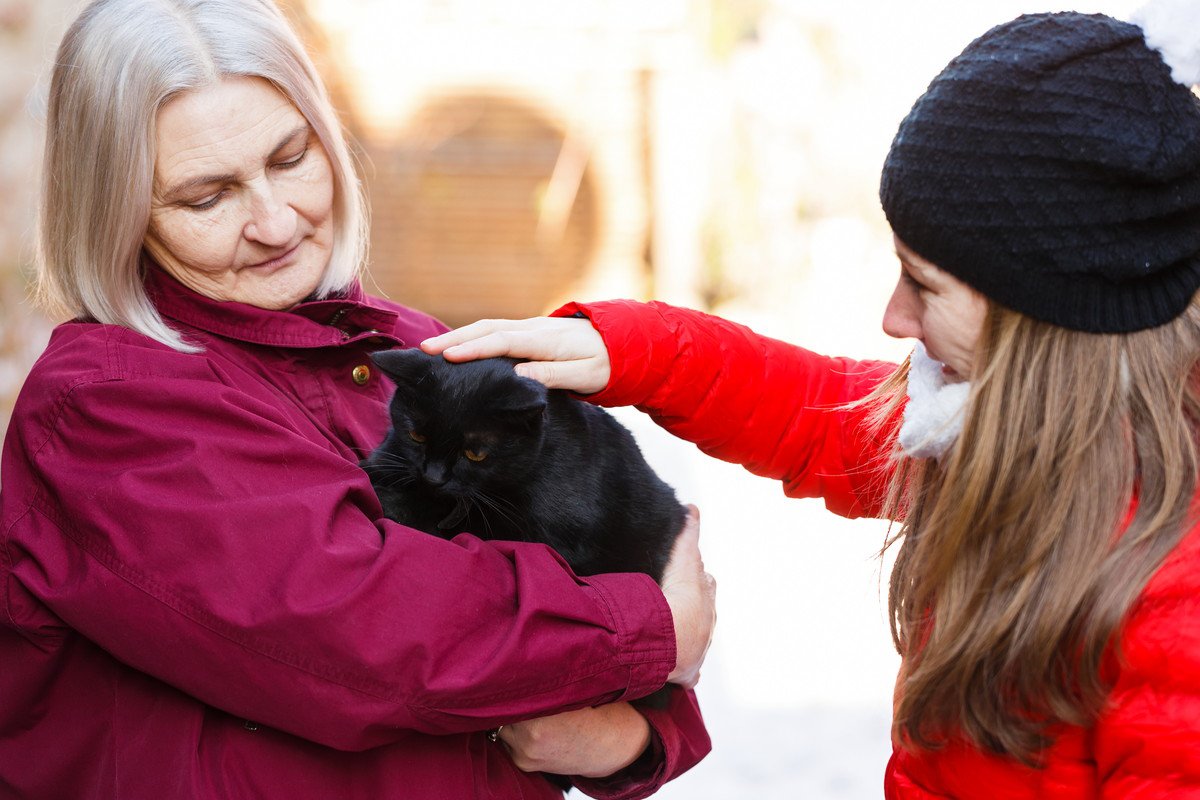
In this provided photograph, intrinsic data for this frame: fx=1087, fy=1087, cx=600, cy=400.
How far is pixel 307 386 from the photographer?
169 cm

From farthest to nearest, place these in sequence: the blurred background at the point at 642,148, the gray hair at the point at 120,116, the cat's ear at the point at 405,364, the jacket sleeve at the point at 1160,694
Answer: the blurred background at the point at 642,148 → the cat's ear at the point at 405,364 → the gray hair at the point at 120,116 → the jacket sleeve at the point at 1160,694

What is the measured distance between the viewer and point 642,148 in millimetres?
8477

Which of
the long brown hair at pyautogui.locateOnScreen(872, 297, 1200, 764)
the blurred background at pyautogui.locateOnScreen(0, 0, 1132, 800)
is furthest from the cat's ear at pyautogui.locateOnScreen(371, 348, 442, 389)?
the blurred background at pyautogui.locateOnScreen(0, 0, 1132, 800)

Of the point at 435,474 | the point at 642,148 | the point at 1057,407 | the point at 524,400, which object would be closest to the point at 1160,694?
the point at 1057,407

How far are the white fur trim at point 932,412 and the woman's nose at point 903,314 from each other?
1.9 inches

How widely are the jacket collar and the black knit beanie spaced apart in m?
0.92

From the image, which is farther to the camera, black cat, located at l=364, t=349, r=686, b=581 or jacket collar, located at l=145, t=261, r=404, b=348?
black cat, located at l=364, t=349, r=686, b=581

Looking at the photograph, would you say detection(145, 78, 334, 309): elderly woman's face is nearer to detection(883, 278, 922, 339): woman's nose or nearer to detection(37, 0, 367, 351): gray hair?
detection(37, 0, 367, 351): gray hair

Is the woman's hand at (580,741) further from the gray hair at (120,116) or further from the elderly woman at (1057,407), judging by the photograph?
the gray hair at (120,116)

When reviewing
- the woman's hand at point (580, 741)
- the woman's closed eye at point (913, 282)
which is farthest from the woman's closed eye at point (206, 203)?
the woman's closed eye at point (913, 282)

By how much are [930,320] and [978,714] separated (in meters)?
0.48

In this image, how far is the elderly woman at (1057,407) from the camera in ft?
3.85

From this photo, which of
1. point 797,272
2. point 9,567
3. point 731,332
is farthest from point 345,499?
point 797,272

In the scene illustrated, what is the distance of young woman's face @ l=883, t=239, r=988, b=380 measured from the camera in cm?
130
